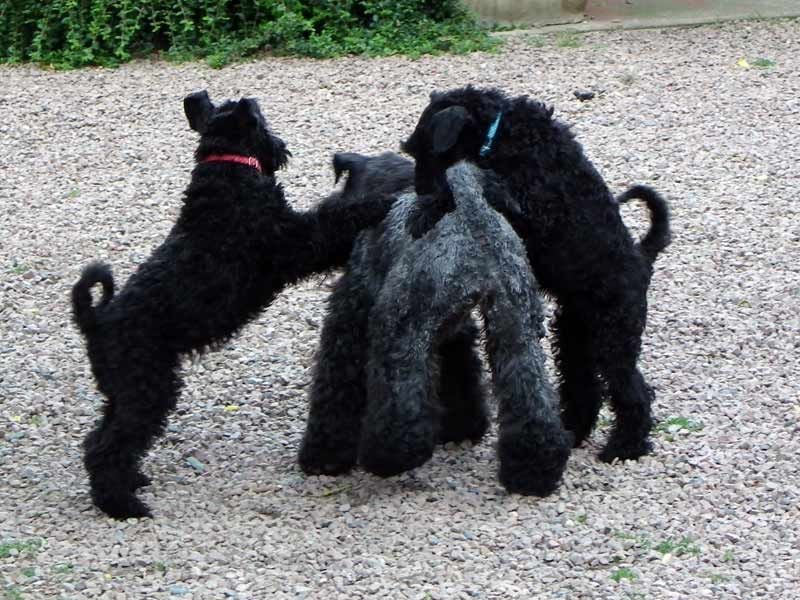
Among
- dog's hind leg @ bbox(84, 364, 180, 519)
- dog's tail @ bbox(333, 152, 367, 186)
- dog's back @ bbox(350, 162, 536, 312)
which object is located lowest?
dog's hind leg @ bbox(84, 364, 180, 519)

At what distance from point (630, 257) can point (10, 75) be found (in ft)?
24.1

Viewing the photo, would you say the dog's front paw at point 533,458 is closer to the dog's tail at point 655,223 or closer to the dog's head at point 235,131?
the dog's tail at point 655,223

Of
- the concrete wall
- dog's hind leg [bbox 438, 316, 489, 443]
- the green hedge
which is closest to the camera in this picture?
dog's hind leg [bbox 438, 316, 489, 443]

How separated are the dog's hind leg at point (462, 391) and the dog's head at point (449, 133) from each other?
29.9 inches

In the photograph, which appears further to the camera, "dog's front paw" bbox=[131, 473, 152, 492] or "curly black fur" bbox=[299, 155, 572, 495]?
"dog's front paw" bbox=[131, 473, 152, 492]

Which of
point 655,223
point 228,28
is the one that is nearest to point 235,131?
point 655,223

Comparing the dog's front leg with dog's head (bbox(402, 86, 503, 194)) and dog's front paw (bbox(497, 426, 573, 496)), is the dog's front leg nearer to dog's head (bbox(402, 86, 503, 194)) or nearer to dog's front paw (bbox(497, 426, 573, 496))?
dog's front paw (bbox(497, 426, 573, 496))

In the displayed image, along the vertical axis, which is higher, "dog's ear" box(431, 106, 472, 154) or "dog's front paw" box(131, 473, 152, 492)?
"dog's ear" box(431, 106, 472, 154)

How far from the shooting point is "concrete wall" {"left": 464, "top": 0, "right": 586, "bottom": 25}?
11875 millimetres

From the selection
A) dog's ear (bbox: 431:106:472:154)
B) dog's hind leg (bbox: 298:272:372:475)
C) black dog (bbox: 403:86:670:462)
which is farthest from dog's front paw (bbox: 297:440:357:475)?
dog's ear (bbox: 431:106:472:154)

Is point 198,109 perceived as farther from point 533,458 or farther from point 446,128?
point 533,458

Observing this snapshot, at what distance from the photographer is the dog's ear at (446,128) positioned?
5.00 metres

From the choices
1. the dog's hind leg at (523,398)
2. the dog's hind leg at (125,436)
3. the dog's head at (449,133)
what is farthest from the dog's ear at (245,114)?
the dog's hind leg at (523,398)

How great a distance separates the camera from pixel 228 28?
11.6 metres
